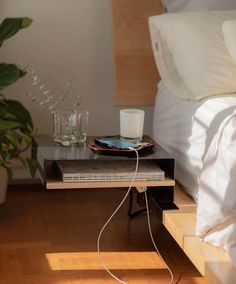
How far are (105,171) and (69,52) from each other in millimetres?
1060

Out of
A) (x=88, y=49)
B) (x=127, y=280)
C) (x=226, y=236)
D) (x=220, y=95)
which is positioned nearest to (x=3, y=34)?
(x=88, y=49)

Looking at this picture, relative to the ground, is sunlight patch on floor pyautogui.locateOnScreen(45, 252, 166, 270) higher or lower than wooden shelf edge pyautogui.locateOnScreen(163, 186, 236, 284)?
lower

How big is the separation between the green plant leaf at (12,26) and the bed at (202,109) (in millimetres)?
543

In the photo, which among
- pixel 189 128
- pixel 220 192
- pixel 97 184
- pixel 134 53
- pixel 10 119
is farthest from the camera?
pixel 134 53

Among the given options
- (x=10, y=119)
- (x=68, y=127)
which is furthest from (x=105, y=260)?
(x=10, y=119)

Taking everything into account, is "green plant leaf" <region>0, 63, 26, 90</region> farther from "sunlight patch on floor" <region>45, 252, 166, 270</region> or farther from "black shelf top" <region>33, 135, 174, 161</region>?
"sunlight patch on floor" <region>45, 252, 166, 270</region>

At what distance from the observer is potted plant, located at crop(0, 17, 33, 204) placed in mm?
2827

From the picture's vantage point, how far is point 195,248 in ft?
6.56

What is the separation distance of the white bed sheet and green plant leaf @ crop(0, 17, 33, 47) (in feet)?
2.15

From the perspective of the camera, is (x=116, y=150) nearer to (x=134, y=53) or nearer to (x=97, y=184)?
(x=97, y=184)

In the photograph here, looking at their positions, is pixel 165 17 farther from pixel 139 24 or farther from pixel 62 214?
pixel 62 214

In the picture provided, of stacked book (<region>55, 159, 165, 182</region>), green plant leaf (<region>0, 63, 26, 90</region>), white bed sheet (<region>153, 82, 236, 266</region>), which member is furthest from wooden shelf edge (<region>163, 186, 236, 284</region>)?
green plant leaf (<region>0, 63, 26, 90</region>)

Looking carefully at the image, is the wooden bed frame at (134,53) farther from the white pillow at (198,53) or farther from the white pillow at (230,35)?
the white pillow at (230,35)

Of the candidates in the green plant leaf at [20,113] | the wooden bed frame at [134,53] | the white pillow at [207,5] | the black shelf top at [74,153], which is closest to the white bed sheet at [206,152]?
the black shelf top at [74,153]
